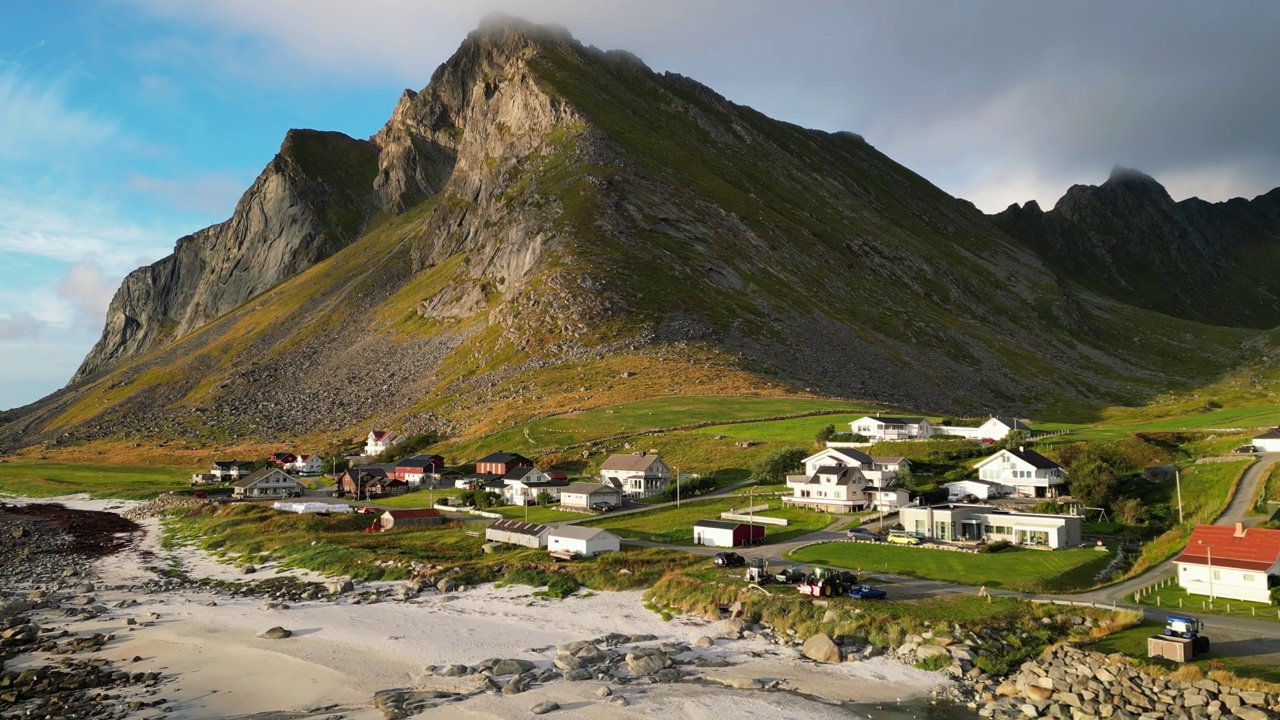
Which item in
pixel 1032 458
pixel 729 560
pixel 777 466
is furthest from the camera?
pixel 777 466

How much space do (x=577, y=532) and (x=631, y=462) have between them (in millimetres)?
29065

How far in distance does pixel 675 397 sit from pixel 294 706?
291ft

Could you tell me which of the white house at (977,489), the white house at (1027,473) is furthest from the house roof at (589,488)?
the white house at (1027,473)

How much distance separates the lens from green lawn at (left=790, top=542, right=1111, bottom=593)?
44219mm

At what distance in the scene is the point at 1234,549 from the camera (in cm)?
4112

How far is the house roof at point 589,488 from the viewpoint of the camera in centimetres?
7744

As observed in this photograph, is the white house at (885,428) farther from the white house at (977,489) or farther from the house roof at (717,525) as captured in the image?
the house roof at (717,525)

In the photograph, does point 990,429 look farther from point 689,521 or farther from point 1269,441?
point 689,521

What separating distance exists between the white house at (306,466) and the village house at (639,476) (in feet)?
205

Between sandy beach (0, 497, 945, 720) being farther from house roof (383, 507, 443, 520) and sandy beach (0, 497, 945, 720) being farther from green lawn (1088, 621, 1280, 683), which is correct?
house roof (383, 507, 443, 520)

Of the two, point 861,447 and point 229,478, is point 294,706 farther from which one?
point 229,478

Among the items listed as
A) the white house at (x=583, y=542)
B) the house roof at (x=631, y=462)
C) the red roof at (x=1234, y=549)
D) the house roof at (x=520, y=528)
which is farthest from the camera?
the house roof at (x=631, y=462)

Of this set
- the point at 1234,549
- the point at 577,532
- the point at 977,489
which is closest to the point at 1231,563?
the point at 1234,549

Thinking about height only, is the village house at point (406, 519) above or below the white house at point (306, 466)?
below
